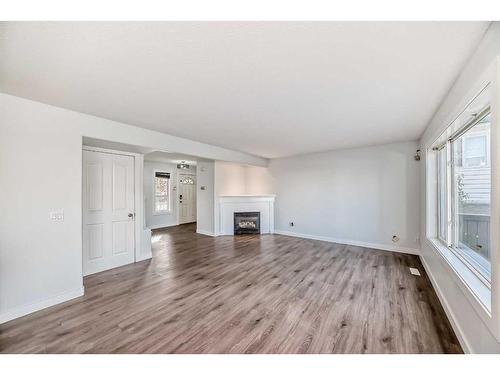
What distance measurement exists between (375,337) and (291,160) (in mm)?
4611

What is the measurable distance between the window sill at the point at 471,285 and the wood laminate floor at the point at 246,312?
0.51 m

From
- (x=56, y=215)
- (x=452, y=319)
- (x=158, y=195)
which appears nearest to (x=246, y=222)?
(x=158, y=195)

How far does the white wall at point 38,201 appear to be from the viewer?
81.0 inches

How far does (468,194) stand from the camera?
215cm

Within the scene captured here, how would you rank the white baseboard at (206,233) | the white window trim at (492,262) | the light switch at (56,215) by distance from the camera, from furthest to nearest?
→ the white baseboard at (206,233), the light switch at (56,215), the white window trim at (492,262)

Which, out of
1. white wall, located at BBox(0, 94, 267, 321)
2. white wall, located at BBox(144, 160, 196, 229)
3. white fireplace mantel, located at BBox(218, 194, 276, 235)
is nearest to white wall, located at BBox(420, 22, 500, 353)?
white wall, located at BBox(0, 94, 267, 321)

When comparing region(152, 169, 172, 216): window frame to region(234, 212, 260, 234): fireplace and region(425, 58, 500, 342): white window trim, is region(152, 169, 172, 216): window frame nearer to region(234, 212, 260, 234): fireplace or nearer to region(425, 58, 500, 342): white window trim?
region(234, 212, 260, 234): fireplace

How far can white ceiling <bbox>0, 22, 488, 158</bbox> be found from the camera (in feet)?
4.06

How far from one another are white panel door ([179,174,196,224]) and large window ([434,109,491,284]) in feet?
23.5

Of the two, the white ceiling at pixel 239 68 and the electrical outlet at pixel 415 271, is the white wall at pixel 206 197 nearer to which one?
the white ceiling at pixel 239 68

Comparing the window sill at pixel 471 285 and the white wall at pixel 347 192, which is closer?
the window sill at pixel 471 285

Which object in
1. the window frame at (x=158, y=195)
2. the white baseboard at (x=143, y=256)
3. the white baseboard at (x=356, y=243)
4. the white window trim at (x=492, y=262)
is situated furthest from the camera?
the window frame at (x=158, y=195)

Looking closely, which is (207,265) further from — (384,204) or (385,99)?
(384,204)

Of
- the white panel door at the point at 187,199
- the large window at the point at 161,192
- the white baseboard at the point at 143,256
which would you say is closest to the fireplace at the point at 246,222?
the white baseboard at the point at 143,256
